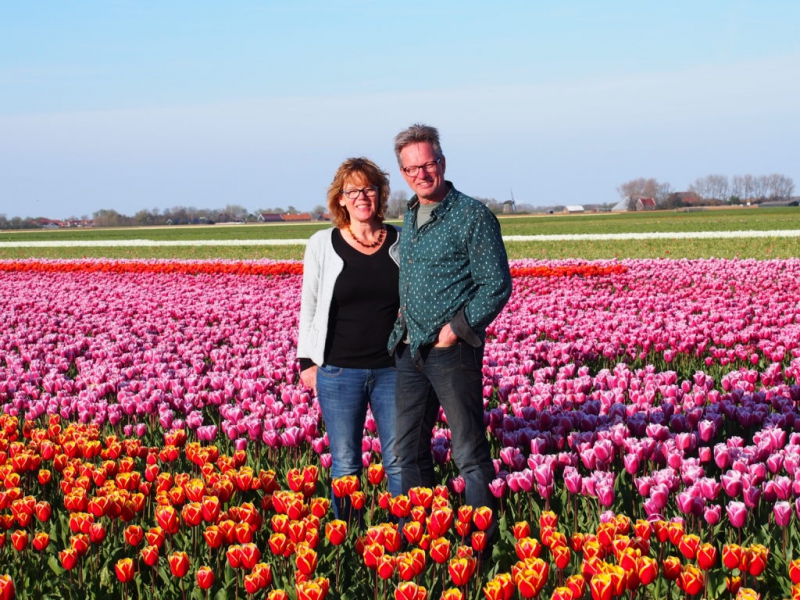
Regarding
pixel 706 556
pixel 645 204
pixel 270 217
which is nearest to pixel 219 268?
pixel 706 556

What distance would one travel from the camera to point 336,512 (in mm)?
4562

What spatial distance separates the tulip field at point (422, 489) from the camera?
3.39 meters

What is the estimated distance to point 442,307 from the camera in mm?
3957

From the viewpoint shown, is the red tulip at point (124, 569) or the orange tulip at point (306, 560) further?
the red tulip at point (124, 569)

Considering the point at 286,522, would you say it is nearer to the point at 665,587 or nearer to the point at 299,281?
the point at 665,587

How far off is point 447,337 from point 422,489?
2.26ft

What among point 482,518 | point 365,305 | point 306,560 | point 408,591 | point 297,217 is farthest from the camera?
point 297,217

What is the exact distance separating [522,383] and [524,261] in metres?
12.5

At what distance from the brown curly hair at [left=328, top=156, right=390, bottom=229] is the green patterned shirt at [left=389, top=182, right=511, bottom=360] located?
0.30 meters

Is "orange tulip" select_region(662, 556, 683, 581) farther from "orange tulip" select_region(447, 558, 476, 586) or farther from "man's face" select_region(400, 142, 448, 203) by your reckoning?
"man's face" select_region(400, 142, 448, 203)

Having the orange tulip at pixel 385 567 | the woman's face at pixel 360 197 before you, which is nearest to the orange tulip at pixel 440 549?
the orange tulip at pixel 385 567

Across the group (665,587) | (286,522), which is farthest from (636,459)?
(286,522)

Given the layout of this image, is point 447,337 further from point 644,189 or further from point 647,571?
point 644,189

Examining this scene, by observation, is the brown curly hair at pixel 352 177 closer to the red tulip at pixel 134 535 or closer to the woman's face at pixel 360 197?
the woman's face at pixel 360 197
